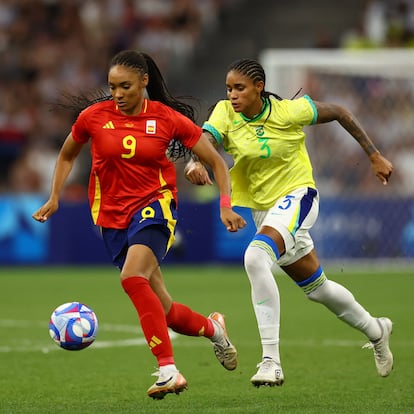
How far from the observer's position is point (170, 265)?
2025 cm

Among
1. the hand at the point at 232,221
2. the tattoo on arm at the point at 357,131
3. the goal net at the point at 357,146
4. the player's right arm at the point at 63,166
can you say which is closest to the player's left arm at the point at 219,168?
the hand at the point at 232,221

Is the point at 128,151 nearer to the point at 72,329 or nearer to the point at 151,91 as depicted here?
the point at 151,91

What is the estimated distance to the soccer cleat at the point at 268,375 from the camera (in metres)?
7.34

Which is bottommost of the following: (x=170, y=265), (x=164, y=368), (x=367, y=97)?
(x=164, y=368)

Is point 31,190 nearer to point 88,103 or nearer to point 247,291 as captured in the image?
point 247,291

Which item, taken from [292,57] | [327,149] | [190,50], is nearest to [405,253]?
[327,149]

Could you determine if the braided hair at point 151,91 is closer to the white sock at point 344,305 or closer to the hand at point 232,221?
the hand at point 232,221

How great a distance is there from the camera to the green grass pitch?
7422 millimetres

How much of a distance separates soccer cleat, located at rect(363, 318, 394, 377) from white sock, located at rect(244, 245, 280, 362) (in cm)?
103

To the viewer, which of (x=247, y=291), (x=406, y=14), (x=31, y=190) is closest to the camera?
(x=247, y=291)

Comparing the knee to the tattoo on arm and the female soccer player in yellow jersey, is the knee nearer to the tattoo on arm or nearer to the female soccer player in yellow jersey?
the female soccer player in yellow jersey

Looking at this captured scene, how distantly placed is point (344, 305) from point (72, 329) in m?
1.95

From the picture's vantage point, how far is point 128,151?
736cm

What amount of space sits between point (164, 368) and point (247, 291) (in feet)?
29.5
